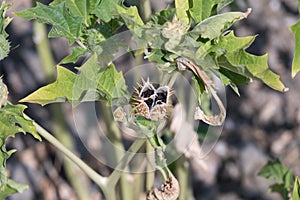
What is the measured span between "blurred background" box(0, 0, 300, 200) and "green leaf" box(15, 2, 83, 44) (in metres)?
0.99

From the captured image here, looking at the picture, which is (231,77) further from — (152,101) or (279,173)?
(279,173)

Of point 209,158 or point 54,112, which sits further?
point 209,158

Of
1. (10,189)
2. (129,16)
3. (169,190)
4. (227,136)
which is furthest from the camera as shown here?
(227,136)

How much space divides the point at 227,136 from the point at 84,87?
1158 mm

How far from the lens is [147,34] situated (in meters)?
0.65

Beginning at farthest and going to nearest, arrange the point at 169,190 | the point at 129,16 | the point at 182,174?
1. the point at 182,174
2. the point at 169,190
3. the point at 129,16

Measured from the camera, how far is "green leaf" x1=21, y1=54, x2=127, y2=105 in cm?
70

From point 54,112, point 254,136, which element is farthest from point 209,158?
point 54,112

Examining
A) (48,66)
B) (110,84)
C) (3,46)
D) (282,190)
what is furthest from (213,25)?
(48,66)

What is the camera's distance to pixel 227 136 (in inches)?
71.4

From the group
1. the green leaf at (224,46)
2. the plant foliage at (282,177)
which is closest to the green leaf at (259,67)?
the green leaf at (224,46)

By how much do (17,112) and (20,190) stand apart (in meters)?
0.25

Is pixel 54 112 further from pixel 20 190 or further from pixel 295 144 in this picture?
pixel 295 144

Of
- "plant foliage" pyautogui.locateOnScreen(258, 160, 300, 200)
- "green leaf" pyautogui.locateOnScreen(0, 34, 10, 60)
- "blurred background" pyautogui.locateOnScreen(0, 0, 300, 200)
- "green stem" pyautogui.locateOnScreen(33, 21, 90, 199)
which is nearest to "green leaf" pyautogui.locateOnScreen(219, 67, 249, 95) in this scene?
"green leaf" pyautogui.locateOnScreen(0, 34, 10, 60)
